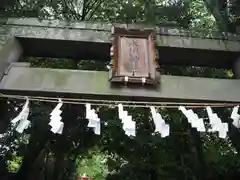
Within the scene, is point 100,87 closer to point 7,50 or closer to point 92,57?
point 92,57

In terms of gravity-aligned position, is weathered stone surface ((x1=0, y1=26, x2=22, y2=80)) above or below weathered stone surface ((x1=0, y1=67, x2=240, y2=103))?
above

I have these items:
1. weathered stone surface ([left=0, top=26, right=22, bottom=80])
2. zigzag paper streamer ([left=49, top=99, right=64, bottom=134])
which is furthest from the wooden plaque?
weathered stone surface ([left=0, top=26, right=22, bottom=80])

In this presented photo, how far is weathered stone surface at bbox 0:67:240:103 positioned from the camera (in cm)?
393

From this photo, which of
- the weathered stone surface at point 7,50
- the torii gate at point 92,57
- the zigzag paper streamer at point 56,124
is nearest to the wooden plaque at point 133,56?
the torii gate at point 92,57

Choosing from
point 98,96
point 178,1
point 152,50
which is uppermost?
point 178,1

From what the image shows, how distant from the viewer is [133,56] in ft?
13.9

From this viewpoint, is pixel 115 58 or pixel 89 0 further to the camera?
pixel 89 0

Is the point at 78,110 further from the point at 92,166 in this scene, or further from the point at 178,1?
the point at 92,166

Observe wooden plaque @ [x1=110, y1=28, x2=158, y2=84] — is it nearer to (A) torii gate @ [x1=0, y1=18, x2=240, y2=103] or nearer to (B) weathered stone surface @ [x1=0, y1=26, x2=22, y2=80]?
(A) torii gate @ [x1=0, y1=18, x2=240, y2=103]

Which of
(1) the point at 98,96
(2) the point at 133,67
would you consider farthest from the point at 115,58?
(1) the point at 98,96

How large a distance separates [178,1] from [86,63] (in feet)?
8.13

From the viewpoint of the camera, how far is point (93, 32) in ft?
15.1

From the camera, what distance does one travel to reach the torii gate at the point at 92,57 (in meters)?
3.97

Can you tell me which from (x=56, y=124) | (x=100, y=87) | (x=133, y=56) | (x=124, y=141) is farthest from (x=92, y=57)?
(x=124, y=141)
